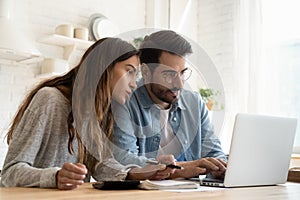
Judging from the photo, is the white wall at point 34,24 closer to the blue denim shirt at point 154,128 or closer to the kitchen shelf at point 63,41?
the kitchen shelf at point 63,41

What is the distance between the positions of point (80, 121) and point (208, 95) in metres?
2.31

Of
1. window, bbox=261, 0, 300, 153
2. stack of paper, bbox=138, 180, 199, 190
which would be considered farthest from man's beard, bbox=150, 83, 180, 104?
window, bbox=261, 0, 300, 153

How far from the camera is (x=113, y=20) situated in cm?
386

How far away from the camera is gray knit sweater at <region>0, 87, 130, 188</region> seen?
1.22 m

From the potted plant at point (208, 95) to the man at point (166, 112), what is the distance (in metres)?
1.54

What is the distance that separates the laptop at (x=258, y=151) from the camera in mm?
1312

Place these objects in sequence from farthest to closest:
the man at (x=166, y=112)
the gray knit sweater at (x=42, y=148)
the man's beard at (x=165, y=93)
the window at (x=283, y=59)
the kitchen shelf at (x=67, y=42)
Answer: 1. the window at (x=283, y=59)
2. the kitchen shelf at (x=67, y=42)
3. the man's beard at (x=165, y=93)
4. the man at (x=166, y=112)
5. the gray knit sweater at (x=42, y=148)

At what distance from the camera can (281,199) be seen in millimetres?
1102

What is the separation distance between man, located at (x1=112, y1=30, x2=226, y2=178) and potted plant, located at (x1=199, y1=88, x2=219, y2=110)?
5.06ft

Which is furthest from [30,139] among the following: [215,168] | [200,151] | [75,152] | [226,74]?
[226,74]

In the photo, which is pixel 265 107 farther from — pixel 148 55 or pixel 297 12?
pixel 148 55

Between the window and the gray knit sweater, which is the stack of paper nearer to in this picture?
the gray knit sweater

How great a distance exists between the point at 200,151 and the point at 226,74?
2.09m

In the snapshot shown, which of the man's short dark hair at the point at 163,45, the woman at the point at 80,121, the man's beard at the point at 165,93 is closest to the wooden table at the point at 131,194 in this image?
the woman at the point at 80,121
